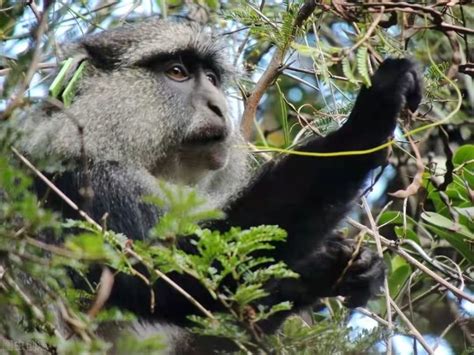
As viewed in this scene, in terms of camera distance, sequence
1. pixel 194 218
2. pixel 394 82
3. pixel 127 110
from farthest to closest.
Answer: pixel 127 110, pixel 394 82, pixel 194 218

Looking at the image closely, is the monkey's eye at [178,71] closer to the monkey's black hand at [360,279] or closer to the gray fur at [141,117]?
the gray fur at [141,117]

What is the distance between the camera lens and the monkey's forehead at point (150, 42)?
17.0 ft

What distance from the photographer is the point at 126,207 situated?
457 cm

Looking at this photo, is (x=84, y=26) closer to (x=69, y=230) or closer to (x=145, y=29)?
(x=145, y=29)

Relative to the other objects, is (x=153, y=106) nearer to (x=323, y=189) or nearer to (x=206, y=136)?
(x=206, y=136)

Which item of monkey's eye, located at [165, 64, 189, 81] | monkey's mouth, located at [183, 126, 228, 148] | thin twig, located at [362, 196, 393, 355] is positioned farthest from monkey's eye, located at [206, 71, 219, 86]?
thin twig, located at [362, 196, 393, 355]

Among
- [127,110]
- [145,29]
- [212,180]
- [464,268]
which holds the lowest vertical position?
[464,268]

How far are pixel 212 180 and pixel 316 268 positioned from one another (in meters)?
0.97

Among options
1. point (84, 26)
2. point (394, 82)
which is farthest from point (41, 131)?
point (394, 82)

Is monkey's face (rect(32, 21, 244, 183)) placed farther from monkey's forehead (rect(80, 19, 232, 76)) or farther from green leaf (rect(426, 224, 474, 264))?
green leaf (rect(426, 224, 474, 264))

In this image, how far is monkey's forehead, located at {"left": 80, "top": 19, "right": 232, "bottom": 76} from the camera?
5180 millimetres

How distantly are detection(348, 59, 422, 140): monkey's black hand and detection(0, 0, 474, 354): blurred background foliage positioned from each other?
0.07 metres

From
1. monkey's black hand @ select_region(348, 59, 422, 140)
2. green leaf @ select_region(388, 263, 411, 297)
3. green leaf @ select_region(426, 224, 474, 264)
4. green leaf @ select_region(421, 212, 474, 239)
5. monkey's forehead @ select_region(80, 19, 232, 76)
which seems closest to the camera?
monkey's black hand @ select_region(348, 59, 422, 140)

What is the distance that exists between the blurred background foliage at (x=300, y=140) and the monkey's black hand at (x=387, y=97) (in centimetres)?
7
